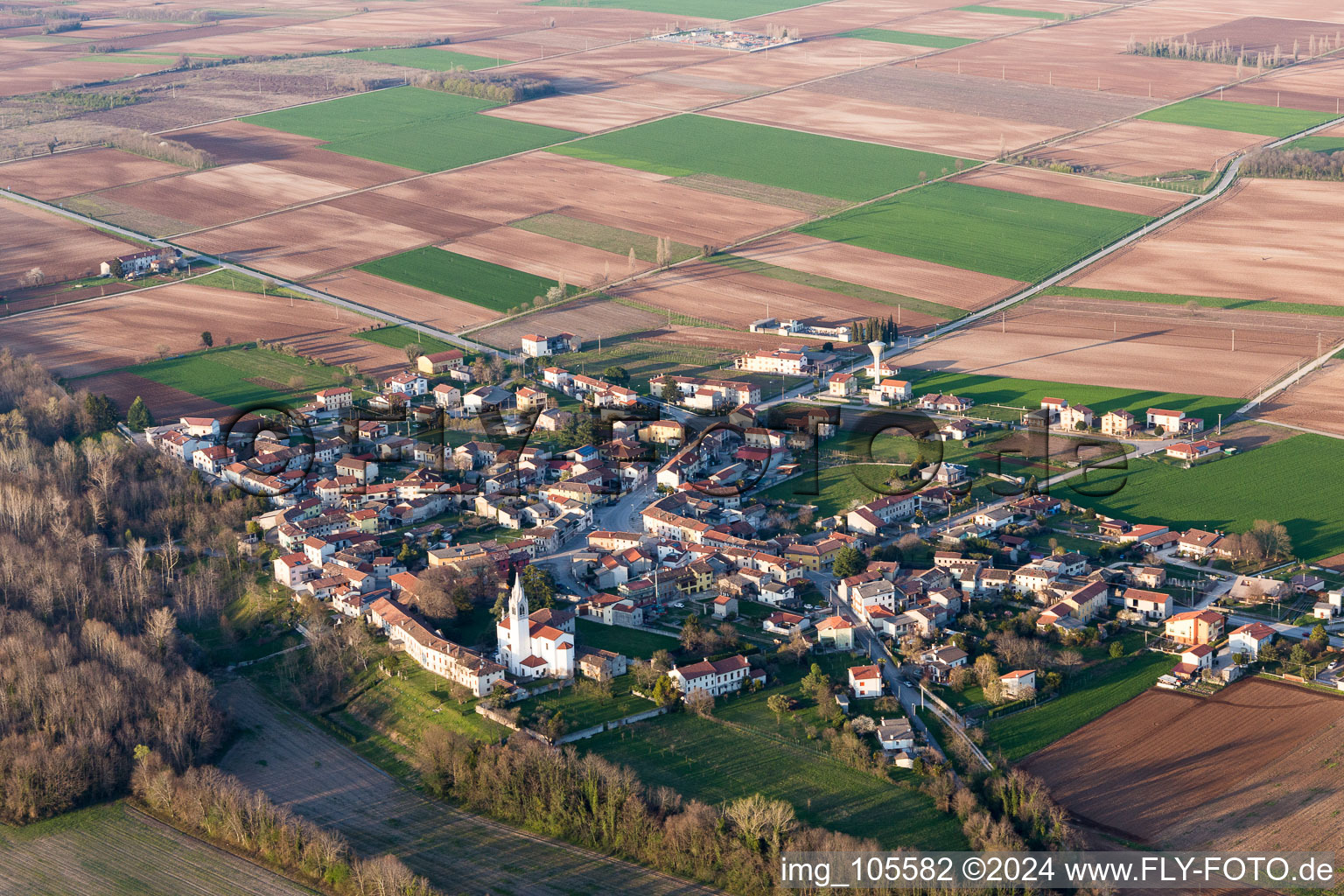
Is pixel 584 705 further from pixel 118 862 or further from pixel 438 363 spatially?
pixel 438 363

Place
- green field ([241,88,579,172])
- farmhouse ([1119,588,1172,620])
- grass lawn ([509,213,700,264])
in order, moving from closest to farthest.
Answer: farmhouse ([1119,588,1172,620]) → grass lawn ([509,213,700,264]) → green field ([241,88,579,172])

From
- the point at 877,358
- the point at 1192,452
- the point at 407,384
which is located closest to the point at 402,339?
the point at 407,384

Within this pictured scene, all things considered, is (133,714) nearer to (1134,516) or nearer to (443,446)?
(443,446)

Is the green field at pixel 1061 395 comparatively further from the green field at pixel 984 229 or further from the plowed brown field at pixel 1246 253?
the green field at pixel 984 229

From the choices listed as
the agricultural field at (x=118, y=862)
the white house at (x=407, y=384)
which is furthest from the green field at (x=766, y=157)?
the agricultural field at (x=118, y=862)

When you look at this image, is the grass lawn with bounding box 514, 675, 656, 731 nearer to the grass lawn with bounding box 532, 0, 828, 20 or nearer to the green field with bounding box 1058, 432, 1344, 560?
the green field with bounding box 1058, 432, 1344, 560

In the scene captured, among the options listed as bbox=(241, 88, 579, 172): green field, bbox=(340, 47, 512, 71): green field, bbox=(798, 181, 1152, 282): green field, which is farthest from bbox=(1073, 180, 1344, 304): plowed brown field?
bbox=(340, 47, 512, 71): green field

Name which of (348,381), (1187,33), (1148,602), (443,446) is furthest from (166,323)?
(1187,33)
